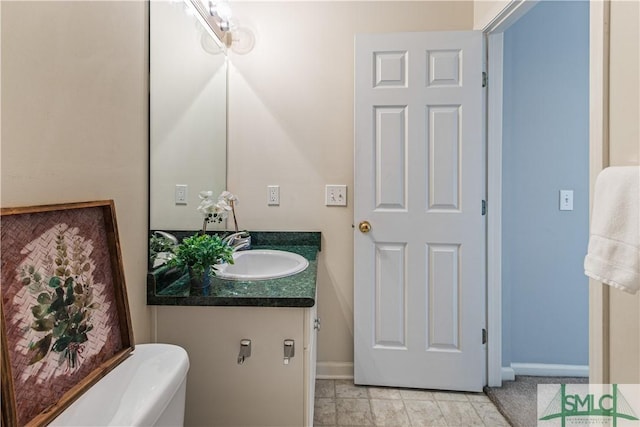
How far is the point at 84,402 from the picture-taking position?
745 millimetres

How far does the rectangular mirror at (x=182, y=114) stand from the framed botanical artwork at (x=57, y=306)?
34 cm

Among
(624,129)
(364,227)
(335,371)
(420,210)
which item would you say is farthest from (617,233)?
(335,371)

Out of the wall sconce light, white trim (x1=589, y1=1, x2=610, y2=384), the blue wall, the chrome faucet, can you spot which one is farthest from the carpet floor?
the wall sconce light

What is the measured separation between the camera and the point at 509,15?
166 centimetres

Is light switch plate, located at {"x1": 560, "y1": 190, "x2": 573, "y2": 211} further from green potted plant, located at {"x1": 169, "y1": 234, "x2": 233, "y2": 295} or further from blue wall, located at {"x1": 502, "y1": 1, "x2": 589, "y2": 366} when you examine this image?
green potted plant, located at {"x1": 169, "y1": 234, "x2": 233, "y2": 295}

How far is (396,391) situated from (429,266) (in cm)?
74

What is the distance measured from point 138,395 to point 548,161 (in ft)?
7.34

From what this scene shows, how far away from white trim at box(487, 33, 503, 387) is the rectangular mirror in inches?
60.7

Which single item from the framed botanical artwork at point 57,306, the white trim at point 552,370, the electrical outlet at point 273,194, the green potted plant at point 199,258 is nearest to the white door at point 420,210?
the white trim at point 552,370

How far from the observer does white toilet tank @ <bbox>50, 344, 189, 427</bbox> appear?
69cm

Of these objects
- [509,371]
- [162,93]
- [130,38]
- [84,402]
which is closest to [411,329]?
[509,371]

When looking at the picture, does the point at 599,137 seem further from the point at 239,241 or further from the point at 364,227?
the point at 239,241

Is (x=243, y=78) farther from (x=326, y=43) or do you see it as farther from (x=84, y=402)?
(x=84, y=402)

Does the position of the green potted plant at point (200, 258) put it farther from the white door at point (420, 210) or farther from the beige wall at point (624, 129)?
the beige wall at point (624, 129)
